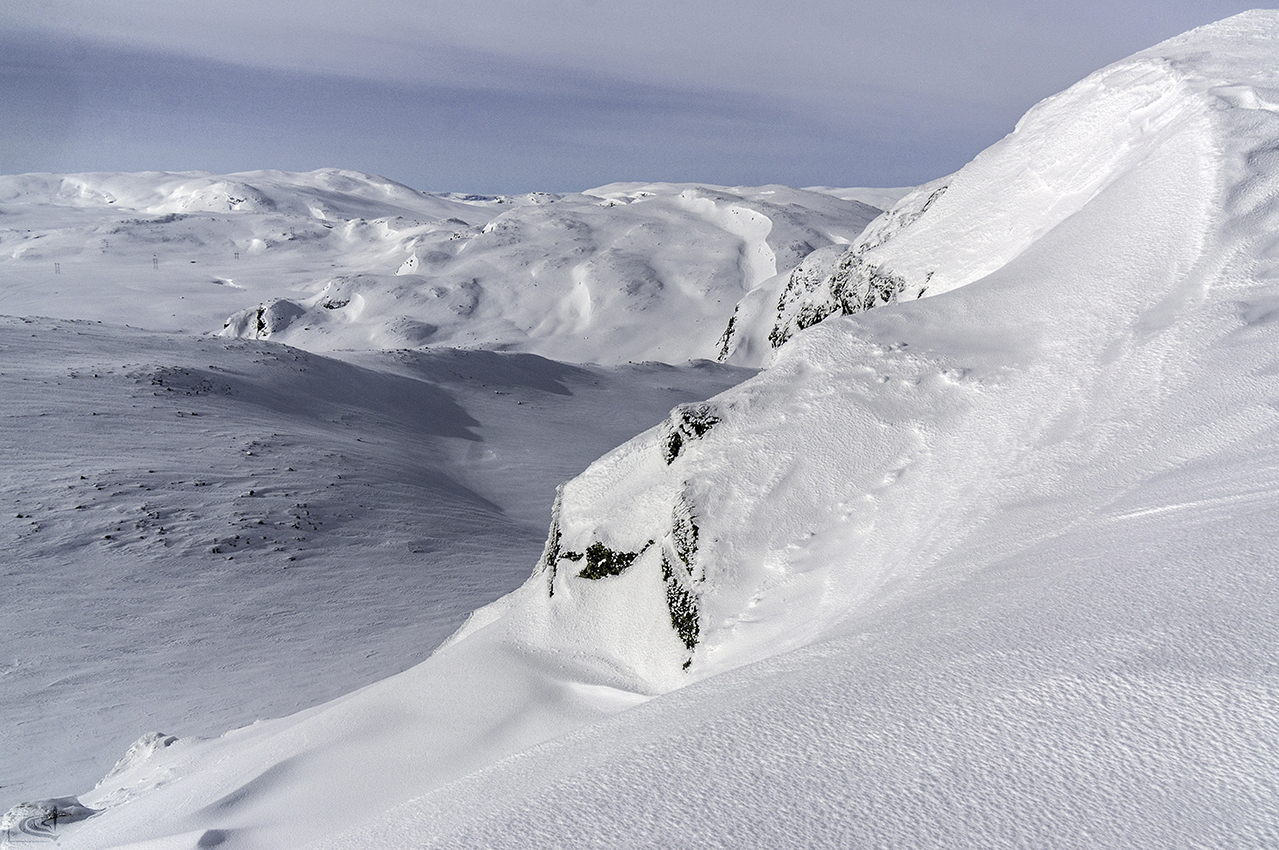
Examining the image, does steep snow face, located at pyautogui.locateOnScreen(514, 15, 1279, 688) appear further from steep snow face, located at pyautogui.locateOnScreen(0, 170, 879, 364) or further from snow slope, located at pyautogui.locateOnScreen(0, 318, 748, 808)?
steep snow face, located at pyautogui.locateOnScreen(0, 170, 879, 364)

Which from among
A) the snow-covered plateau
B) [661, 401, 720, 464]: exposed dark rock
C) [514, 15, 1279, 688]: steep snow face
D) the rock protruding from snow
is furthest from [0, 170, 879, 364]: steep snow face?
[661, 401, 720, 464]: exposed dark rock

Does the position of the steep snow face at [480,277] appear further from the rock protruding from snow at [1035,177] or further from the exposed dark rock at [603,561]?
the exposed dark rock at [603,561]

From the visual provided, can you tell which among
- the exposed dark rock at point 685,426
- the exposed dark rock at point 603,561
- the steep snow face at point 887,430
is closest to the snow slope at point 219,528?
the exposed dark rock at point 603,561

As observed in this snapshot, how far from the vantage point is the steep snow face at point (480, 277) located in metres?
40.5

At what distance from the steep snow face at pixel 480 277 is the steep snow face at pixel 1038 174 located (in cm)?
2419

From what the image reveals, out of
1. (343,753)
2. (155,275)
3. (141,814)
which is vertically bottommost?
(155,275)

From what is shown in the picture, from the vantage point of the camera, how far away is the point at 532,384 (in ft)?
82.7

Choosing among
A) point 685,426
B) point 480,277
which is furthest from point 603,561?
point 480,277

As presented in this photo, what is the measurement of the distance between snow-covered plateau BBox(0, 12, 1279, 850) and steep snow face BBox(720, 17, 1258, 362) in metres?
0.06

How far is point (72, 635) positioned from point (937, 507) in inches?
407

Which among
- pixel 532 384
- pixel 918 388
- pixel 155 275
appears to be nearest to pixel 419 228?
pixel 155 275

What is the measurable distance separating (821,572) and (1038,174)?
715cm

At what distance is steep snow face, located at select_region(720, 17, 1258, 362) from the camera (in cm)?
838

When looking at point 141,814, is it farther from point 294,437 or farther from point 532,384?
point 532,384
